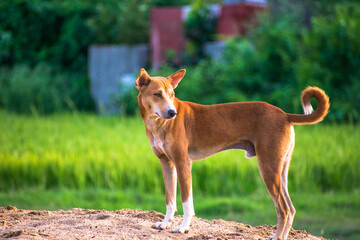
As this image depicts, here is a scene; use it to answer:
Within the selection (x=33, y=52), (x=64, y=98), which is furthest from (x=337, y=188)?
(x=33, y=52)

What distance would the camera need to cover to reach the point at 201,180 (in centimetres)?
753

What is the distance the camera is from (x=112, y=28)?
16938 mm

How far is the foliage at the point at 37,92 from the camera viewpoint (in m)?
14.2

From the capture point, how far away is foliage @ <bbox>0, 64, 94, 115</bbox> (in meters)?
14.2

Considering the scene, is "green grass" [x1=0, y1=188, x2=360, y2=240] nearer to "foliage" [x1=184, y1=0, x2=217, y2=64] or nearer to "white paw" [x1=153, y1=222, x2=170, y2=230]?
"white paw" [x1=153, y1=222, x2=170, y2=230]

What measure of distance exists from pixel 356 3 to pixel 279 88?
353 cm

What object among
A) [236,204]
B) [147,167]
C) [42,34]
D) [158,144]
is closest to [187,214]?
[158,144]

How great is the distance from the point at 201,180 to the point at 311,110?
3.67 metres

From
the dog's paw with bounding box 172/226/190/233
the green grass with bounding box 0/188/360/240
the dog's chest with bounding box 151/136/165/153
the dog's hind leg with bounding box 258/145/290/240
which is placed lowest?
the green grass with bounding box 0/188/360/240

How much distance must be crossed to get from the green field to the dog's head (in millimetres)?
2726

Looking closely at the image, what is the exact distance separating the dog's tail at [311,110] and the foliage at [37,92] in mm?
10349

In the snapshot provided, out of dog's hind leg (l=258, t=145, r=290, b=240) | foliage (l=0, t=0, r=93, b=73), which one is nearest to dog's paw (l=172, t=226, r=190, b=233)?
dog's hind leg (l=258, t=145, r=290, b=240)

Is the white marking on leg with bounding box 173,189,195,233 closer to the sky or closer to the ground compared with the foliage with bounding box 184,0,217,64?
closer to the ground

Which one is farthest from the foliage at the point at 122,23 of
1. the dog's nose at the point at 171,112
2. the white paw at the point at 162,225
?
the dog's nose at the point at 171,112
